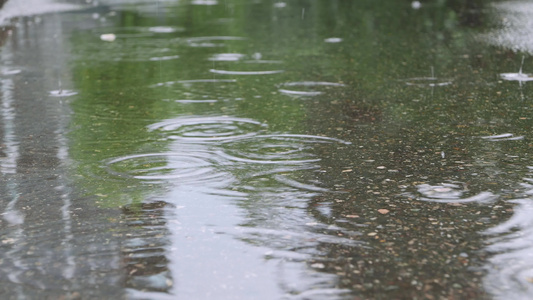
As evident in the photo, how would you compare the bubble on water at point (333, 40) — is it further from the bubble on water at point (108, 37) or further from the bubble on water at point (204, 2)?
the bubble on water at point (204, 2)

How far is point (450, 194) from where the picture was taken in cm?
561

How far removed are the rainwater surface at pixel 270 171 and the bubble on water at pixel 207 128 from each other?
0.04 m

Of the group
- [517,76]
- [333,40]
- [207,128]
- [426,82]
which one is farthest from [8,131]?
[333,40]

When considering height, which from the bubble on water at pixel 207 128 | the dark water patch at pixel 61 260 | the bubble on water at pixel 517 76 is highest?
the bubble on water at pixel 517 76

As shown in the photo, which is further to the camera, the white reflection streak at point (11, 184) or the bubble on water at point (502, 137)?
the bubble on water at point (502, 137)

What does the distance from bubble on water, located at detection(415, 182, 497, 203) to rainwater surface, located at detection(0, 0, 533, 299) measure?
21 millimetres

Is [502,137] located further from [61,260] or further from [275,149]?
[61,260]

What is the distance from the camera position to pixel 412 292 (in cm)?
402

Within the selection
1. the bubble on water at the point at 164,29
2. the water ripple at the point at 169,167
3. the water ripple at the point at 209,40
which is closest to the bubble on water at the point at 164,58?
the water ripple at the point at 209,40

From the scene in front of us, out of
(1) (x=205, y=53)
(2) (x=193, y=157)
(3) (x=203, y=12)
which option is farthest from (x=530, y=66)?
(3) (x=203, y=12)

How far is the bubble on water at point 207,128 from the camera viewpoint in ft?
25.0

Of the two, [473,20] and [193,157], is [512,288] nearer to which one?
[193,157]

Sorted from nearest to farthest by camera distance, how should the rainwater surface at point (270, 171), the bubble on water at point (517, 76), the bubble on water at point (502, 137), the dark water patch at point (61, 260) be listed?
1. the dark water patch at point (61, 260)
2. the rainwater surface at point (270, 171)
3. the bubble on water at point (502, 137)
4. the bubble on water at point (517, 76)

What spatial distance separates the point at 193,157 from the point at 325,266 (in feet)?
8.82
